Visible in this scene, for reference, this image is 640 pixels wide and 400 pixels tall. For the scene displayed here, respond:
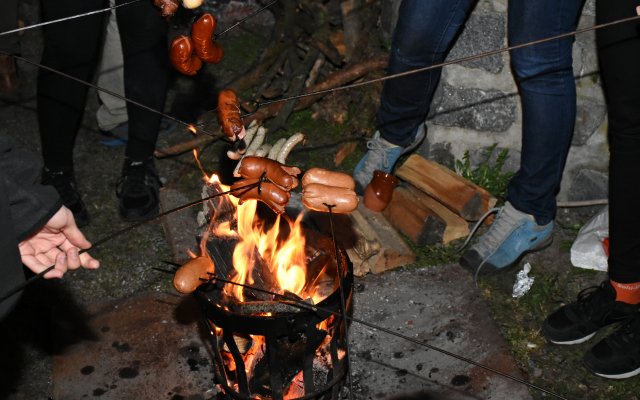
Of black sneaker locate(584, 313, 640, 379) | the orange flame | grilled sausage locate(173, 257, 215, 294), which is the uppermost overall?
grilled sausage locate(173, 257, 215, 294)

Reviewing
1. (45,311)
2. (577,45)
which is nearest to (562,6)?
(577,45)

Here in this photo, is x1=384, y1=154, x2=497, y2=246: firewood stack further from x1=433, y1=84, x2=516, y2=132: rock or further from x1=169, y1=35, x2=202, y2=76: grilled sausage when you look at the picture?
x1=169, y1=35, x2=202, y2=76: grilled sausage

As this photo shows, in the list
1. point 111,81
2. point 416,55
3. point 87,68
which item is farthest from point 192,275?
point 111,81

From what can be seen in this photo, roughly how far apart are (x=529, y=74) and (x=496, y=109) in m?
0.81

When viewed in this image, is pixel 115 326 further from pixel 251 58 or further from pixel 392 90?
pixel 251 58

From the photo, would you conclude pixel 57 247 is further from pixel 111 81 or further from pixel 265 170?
pixel 111 81

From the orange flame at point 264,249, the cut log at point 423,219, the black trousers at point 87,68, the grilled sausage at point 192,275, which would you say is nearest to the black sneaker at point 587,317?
the cut log at point 423,219

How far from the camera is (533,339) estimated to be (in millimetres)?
3838

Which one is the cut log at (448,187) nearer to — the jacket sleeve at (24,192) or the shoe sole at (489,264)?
the shoe sole at (489,264)

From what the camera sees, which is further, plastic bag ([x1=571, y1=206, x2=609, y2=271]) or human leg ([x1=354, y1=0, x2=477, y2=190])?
plastic bag ([x1=571, y1=206, x2=609, y2=271])

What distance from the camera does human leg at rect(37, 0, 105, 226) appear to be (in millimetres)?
3932

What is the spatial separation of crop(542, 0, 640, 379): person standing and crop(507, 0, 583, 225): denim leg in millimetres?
198

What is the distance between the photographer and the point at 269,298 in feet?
9.68

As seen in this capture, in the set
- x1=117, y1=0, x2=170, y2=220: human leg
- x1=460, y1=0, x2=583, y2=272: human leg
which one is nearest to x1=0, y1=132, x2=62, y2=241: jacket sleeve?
x1=117, y1=0, x2=170, y2=220: human leg
